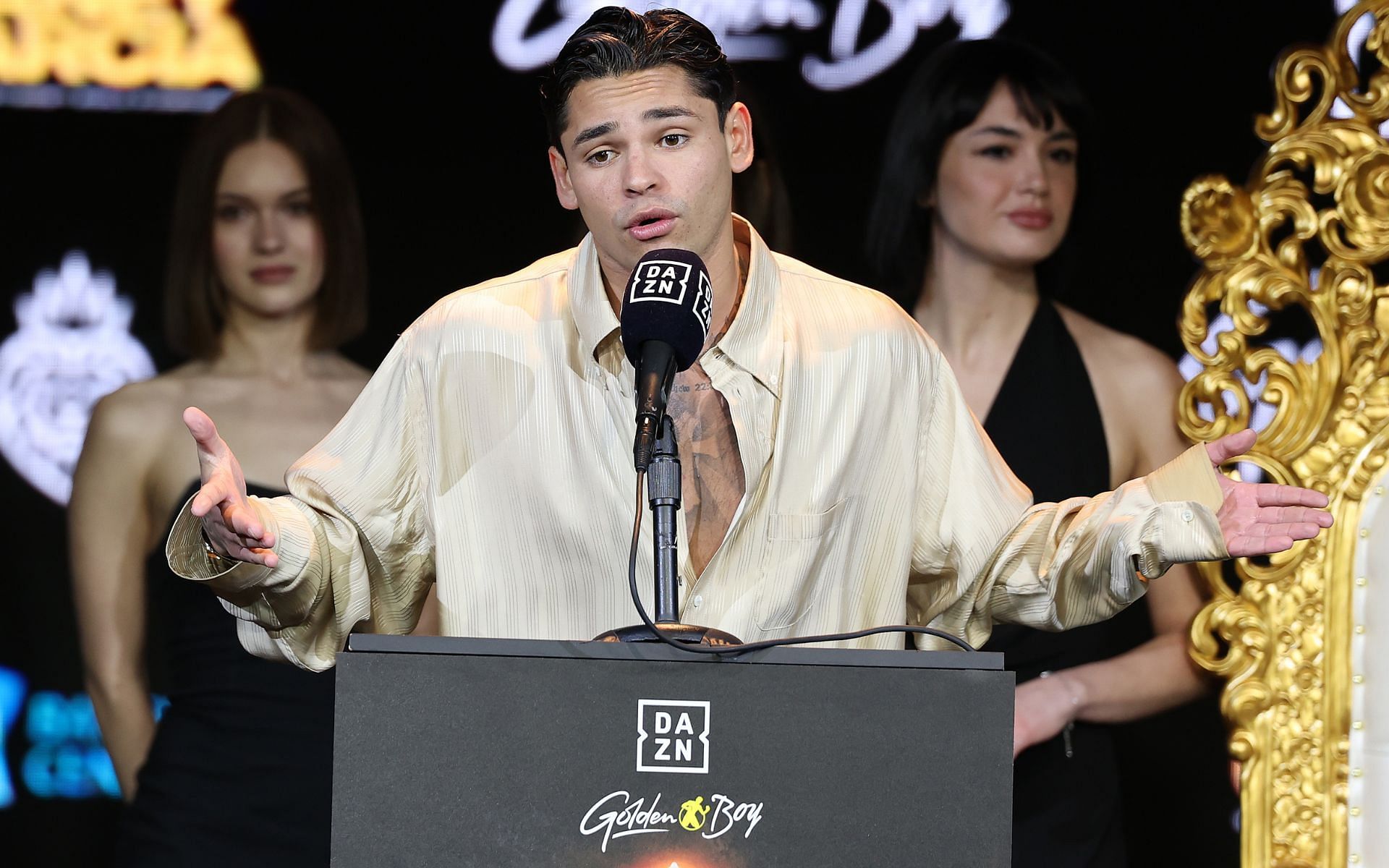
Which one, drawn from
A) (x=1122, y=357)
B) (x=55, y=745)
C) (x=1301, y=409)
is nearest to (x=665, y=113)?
(x=1122, y=357)

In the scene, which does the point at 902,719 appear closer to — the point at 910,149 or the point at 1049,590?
the point at 1049,590

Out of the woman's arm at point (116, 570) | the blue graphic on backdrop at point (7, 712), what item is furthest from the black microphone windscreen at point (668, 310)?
the blue graphic on backdrop at point (7, 712)

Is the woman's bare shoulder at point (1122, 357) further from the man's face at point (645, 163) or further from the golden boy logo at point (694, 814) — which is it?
the golden boy logo at point (694, 814)

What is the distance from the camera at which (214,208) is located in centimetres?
340

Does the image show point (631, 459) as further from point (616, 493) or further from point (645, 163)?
point (645, 163)

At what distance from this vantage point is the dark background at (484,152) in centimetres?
334

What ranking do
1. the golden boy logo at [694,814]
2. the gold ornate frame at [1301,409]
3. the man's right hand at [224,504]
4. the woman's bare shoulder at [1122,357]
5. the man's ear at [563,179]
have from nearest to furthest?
1. the golden boy logo at [694,814]
2. the man's right hand at [224,504]
3. the man's ear at [563,179]
4. the gold ornate frame at [1301,409]
5. the woman's bare shoulder at [1122,357]

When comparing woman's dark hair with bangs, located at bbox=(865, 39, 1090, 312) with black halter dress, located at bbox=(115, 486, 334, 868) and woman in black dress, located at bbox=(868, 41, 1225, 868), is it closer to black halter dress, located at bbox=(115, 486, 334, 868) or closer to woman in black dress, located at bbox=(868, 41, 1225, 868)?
woman in black dress, located at bbox=(868, 41, 1225, 868)

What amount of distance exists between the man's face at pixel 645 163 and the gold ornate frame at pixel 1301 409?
147cm

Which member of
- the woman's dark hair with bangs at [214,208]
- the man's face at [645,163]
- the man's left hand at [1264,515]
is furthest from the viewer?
the woman's dark hair with bangs at [214,208]

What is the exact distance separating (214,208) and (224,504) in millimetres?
1875

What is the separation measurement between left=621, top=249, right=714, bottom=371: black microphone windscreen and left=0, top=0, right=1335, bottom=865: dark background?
5.99 ft

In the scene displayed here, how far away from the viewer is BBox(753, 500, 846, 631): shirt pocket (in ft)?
6.88

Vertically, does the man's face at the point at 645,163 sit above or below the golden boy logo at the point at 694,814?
above
